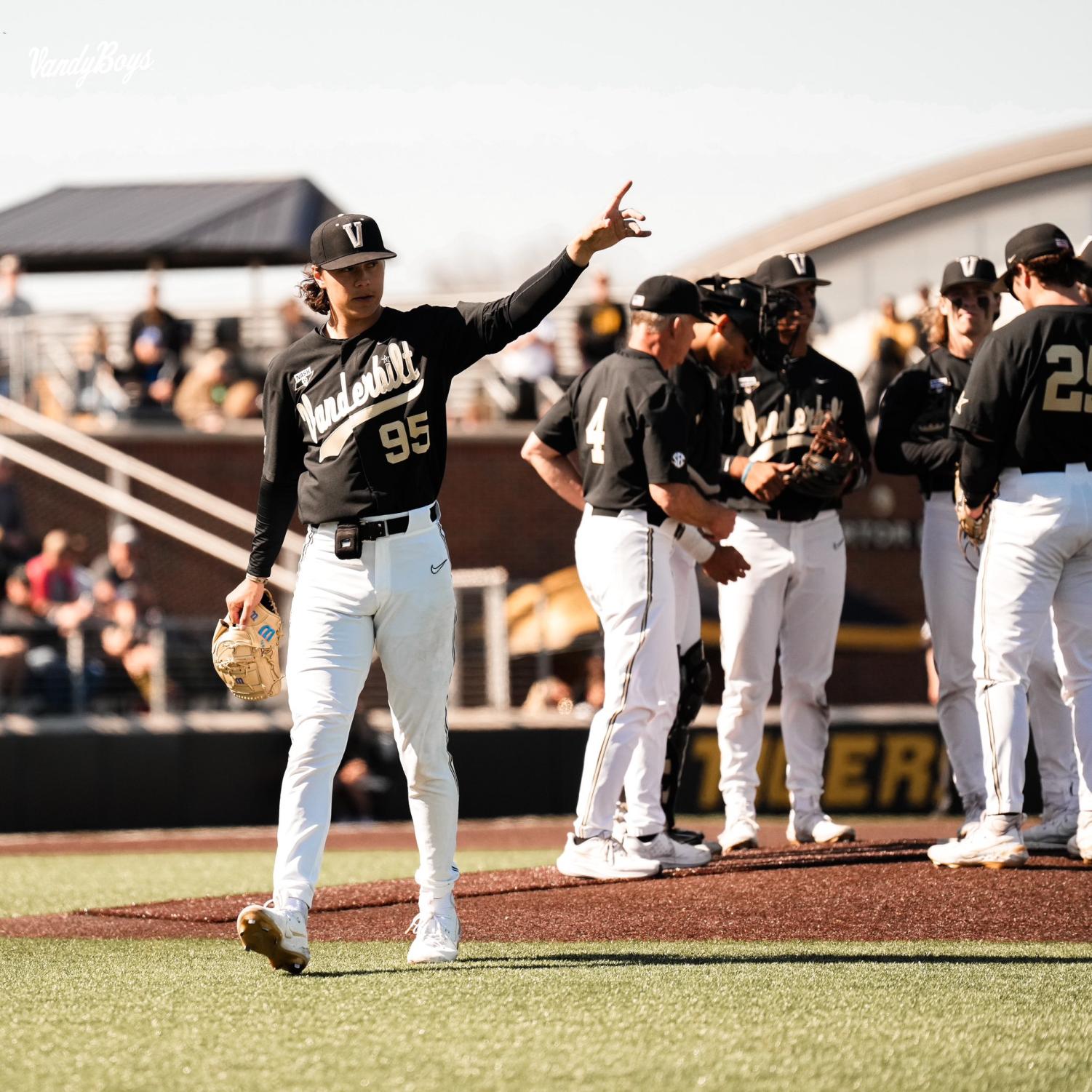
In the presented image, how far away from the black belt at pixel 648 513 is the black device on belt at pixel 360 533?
73.5 inches

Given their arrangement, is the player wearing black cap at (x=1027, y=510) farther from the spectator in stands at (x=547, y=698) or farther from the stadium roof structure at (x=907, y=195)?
the stadium roof structure at (x=907, y=195)

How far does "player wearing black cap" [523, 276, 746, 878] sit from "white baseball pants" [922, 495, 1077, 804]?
102cm

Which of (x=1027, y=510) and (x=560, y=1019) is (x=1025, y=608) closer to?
(x=1027, y=510)

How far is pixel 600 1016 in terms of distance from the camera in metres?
4.23

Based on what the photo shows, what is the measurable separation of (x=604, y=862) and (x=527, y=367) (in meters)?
13.2

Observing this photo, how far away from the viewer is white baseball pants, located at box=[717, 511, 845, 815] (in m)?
7.49

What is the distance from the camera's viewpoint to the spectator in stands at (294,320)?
1966cm

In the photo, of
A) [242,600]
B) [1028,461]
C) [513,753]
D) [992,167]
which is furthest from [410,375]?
[992,167]

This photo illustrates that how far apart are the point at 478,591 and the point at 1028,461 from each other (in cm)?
778

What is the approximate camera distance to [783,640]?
771cm

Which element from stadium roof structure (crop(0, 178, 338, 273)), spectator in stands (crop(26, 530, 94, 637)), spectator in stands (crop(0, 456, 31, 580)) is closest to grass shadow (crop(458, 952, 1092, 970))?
spectator in stands (crop(26, 530, 94, 637))

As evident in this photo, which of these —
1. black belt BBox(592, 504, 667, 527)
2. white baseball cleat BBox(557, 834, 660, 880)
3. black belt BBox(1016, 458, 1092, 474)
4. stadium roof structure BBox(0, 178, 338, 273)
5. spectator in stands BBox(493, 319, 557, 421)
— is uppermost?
stadium roof structure BBox(0, 178, 338, 273)

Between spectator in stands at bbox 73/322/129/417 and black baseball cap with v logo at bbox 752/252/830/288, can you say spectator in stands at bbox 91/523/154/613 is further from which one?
black baseball cap with v logo at bbox 752/252/830/288

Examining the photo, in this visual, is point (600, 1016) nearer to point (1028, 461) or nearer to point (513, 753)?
point (1028, 461)
